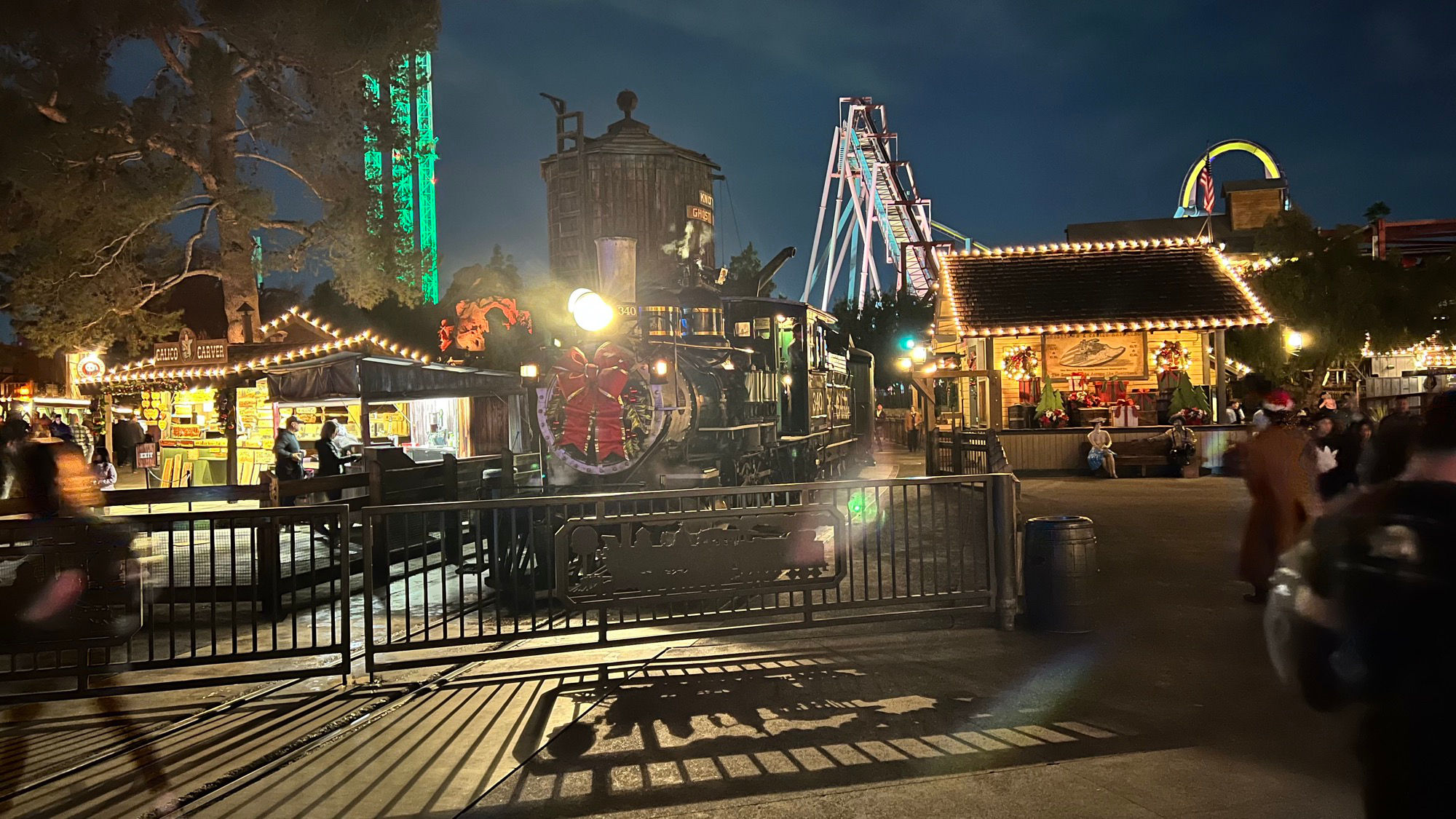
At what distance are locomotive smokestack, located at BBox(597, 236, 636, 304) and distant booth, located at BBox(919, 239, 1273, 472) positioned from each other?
1047 cm

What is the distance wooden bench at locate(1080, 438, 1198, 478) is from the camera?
20344mm

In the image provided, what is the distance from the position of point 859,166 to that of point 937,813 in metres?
52.8

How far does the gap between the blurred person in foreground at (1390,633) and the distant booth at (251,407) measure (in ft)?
47.0

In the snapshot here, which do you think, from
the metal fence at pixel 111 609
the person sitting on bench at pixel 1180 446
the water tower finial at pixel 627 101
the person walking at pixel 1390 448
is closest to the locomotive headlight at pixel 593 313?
the metal fence at pixel 111 609

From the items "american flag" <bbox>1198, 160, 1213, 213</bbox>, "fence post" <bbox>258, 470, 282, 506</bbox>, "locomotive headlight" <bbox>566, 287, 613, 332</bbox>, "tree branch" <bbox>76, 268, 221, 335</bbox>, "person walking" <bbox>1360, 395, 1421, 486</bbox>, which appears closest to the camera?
"person walking" <bbox>1360, 395, 1421, 486</bbox>

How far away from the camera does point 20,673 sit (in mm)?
5871

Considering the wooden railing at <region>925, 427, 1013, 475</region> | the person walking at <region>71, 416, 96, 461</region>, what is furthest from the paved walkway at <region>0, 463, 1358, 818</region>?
the person walking at <region>71, 416, 96, 461</region>

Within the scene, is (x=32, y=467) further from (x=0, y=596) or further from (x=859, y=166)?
(x=859, y=166)

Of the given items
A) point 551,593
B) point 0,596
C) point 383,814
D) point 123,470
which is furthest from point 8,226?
point 383,814

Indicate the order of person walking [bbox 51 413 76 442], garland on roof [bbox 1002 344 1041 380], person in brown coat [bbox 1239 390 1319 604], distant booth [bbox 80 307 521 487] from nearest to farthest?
person in brown coat [bbox 1239 390 1319 604] → person walking [bbox 51 413 76 442] → distant booth [bbox 80 307 521 487] → garland on roof [bbox 1002 344 1041 380]

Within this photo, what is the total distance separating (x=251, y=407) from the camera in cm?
2109

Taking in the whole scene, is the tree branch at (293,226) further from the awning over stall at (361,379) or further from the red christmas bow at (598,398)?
the red christmas bow at (598,398)

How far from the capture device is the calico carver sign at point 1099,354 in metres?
23.0

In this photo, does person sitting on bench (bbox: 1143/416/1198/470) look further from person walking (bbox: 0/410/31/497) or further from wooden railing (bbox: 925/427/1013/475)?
person walking (bbox: 0/410/31/497)
